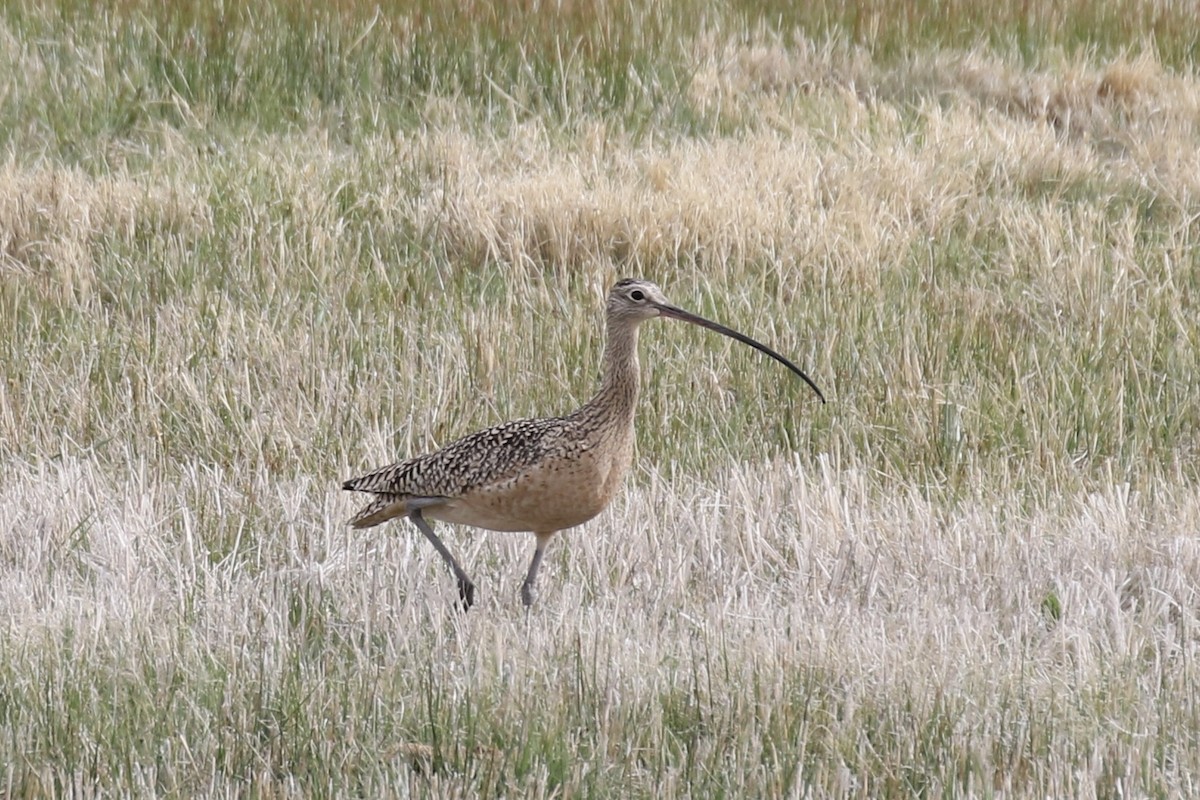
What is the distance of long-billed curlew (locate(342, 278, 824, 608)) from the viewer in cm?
459

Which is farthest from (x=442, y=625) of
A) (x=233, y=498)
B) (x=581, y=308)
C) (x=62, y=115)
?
(x=62, y=115)

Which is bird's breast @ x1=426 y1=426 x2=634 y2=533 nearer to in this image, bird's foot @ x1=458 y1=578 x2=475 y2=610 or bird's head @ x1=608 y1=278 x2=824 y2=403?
bird's foot @ x1=458 y1=578 x2=475 y2=610

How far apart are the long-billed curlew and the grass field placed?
9.5 inches

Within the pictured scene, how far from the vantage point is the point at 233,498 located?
5.52m

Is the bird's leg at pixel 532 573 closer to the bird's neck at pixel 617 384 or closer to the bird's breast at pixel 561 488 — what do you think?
the bird's breast at pixel 561 488

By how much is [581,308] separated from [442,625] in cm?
268

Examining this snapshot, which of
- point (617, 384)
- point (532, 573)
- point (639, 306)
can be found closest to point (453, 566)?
point (532, 573)

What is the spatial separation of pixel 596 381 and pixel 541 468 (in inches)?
85.0

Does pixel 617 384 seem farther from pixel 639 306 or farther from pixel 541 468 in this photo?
pixel 541 468

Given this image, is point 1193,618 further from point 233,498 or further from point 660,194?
point 660,194

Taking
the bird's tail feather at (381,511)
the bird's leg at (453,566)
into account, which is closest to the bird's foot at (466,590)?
the bird's leg at (453,566)

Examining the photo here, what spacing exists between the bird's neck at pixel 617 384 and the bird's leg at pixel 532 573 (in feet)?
1.18

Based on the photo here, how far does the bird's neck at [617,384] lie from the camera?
4723mm

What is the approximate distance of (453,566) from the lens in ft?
15.7
